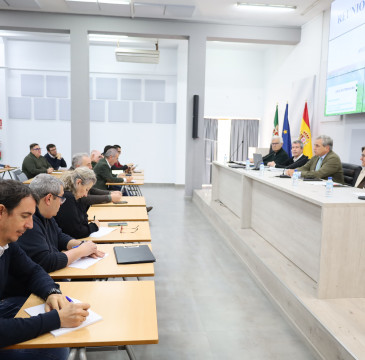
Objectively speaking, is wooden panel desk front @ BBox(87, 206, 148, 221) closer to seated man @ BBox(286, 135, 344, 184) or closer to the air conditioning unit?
seated man @ BBox(286, 135, 344, 184)

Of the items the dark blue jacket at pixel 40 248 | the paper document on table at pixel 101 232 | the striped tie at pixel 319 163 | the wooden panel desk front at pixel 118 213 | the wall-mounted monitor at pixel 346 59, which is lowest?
the paper document on table at pixel 101 232

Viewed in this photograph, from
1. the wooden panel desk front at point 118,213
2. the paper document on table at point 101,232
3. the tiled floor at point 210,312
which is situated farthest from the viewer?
the wooden panel desk front at point 118,213

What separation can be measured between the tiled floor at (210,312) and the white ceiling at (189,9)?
167 inches

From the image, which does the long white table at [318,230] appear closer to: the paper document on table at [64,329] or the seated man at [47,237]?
the seated man at [47,237]

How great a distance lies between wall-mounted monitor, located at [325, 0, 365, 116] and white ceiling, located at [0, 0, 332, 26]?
2.83ft

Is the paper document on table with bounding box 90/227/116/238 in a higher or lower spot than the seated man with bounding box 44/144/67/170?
lower

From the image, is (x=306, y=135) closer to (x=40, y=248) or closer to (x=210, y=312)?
(x=210, y=312)

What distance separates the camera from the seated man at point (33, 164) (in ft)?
23.7

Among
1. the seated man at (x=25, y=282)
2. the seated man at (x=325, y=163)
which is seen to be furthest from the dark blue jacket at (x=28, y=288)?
the seated man at (x=325, y=163)

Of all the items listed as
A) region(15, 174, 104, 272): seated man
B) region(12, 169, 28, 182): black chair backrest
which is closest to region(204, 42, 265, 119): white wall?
region(12, 169, 28, 182): black chair backrest

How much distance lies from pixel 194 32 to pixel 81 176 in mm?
5796

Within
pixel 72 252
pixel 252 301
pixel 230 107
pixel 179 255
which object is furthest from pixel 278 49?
pixel 72 252

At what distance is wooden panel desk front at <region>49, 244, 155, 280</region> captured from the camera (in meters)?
1.96

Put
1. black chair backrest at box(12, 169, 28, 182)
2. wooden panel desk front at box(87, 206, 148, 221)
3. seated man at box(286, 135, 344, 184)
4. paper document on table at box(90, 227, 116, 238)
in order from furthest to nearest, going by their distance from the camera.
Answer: black chair backrest at box(12, 169, 28, 182), seated man at box(286, 135, 344, 184), wooden panel desk front at box(87, 206, 148, 221), paper document on table at box(90, 227, 116, 238)
